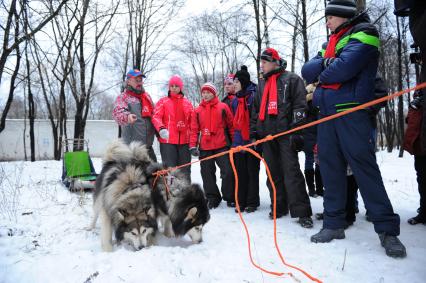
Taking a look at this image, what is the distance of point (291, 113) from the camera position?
12.0 feet

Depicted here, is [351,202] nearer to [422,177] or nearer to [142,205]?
[422,177]

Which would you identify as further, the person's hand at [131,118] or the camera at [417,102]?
the person's hand at [131,118]

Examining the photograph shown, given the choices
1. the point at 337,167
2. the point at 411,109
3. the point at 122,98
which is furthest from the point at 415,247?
the point at 122,98

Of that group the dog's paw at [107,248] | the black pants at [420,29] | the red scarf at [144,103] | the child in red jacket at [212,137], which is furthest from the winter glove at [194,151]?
the black pants at [420,29]

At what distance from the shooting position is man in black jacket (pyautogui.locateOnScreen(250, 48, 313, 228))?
3.53 metres

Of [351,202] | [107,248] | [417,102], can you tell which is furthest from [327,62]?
[107,248]

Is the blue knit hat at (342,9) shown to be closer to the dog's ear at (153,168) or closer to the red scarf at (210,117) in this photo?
the red scarf at (210,117)

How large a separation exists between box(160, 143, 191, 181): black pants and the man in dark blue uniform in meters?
2.36

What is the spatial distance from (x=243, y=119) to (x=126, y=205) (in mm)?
2169

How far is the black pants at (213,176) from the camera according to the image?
4.67m

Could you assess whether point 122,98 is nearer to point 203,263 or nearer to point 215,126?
point 215,126

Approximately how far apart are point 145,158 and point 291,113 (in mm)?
1917

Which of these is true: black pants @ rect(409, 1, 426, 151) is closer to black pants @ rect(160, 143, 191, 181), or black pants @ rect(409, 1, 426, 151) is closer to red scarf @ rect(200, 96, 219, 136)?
Result: red scarf @ rect(200, 96, 219, 136)

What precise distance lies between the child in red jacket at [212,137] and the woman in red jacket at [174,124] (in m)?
0.15
